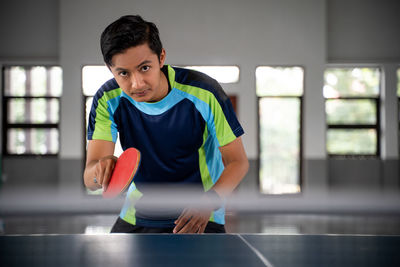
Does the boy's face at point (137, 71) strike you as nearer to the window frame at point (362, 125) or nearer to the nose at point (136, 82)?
the nose at point (136, 82)

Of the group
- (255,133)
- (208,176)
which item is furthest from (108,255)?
(255,133)

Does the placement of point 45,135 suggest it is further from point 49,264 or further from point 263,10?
point 49,264

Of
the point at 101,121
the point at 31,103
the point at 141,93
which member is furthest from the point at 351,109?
the point at 141,93

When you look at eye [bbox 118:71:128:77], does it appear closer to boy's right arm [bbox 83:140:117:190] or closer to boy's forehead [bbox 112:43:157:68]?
boy's forehead [bbox 112:43:157:68]

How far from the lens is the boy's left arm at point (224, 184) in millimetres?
1557

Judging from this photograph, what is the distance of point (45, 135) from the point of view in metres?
7.09

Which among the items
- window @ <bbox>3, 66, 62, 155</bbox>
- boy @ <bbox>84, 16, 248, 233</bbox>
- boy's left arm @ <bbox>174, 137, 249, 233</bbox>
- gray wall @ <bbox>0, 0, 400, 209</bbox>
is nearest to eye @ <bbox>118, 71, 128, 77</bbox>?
boy @ <bbox>84, 16, 248, 233</bbox>

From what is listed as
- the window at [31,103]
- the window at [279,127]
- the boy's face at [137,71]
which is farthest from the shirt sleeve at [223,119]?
the window at [31,103]

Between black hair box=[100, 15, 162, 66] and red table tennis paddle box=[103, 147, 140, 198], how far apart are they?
41cm

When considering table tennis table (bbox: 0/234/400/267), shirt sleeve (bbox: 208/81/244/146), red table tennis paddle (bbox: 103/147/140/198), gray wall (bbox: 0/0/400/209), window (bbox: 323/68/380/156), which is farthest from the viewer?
window (bbox: 323/68/380/156)

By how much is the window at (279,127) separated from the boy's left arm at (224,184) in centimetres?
521

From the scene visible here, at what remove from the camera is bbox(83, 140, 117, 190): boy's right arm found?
1.46m

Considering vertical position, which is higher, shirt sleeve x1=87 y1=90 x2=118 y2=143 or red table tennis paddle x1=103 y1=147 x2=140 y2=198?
shirt sleeve x1=87 y1=90 x2=118 y2=143

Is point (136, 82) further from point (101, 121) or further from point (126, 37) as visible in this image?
point (101, 121)
